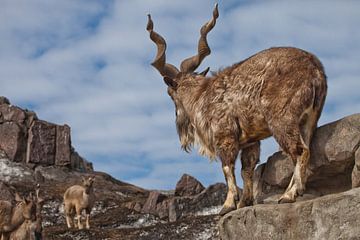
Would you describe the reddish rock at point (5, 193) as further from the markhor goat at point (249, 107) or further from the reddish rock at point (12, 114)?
the markhor goat at point (249, 107)

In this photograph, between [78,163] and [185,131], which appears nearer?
[185,131]

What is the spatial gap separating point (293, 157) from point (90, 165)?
3635cm

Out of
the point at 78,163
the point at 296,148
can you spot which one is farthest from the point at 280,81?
the point at 78,163

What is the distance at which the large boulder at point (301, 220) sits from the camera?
8.66 m

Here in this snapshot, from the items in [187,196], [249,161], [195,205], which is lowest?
[249,161]

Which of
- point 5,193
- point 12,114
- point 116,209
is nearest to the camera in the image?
point 116,209

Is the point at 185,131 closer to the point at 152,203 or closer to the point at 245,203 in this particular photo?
the point at 245,203

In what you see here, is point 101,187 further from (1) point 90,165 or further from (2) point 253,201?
(2) point 253,201

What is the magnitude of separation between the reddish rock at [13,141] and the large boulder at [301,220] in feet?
101

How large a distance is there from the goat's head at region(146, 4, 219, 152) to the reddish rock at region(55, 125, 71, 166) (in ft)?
92.3

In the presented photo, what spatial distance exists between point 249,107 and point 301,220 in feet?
6.72

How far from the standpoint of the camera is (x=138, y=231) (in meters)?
22.2

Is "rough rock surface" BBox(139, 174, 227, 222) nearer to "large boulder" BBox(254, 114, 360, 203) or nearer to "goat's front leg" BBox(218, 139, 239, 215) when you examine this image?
"goat's front leg" BBox(218, 139, 239, 215)

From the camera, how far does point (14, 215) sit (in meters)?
19.3
